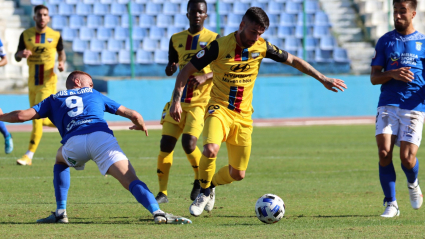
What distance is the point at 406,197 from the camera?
776 cm

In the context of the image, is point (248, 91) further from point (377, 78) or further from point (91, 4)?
point (91, 4)

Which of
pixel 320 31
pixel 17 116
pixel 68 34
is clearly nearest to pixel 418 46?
pixel 17 116

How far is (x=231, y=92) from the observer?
6.49m

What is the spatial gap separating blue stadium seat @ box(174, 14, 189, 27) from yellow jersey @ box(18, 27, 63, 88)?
39.6 ft

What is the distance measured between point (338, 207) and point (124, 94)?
14456 millimetres

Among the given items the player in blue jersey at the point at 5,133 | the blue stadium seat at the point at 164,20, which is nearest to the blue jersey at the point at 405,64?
the player in blue jersey at the point at 5,133

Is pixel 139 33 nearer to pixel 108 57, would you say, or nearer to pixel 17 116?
pixel 108 57

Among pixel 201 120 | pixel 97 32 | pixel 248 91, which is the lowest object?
pixel 97 32

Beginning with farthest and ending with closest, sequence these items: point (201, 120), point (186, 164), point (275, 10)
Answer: point (275, 10)
point (186, 164)
point (201, 120)

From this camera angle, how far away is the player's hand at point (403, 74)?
20.7 feet

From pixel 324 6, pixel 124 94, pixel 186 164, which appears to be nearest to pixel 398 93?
pixel 186 164

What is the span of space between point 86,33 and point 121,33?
134 cm

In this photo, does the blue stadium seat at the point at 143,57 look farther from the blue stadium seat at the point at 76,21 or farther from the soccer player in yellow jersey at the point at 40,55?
the soccer player in yellow jersey at the point at 40,55

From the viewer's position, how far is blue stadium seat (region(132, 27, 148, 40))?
74.6ft
